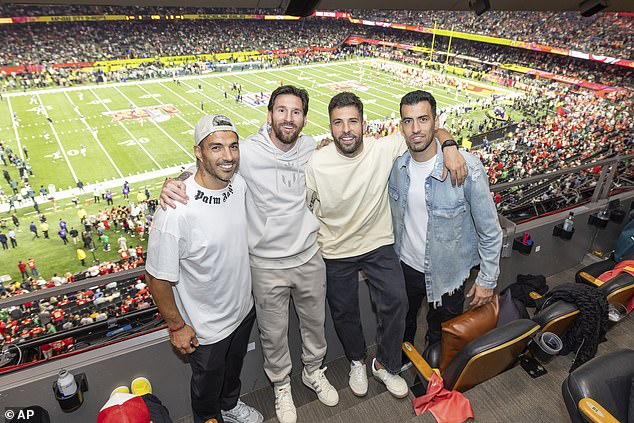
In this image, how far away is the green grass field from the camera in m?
19.3

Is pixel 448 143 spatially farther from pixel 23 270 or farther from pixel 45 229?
pixel 45 229

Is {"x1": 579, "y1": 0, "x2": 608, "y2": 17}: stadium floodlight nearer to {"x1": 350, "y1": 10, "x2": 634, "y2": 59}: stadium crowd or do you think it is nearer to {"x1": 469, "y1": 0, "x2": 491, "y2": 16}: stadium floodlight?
{"x1": 469, "y1": 0, "x2": 491, "y2": 16}: stadium floodlight

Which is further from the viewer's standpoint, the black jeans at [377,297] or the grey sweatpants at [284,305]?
the black jeans at [377,297]

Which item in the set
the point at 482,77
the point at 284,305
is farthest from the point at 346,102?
the point at 482,77

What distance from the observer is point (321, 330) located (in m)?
2.93

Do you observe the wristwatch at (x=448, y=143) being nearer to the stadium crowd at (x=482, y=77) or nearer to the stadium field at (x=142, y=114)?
the stadium crowd at (x=482, y=77)

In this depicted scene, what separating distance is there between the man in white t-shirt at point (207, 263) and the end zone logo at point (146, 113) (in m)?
26.2

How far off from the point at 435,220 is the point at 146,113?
28115mm

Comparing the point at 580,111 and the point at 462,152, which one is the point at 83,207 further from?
the point at 580,111

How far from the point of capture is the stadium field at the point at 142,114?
20.9 meters

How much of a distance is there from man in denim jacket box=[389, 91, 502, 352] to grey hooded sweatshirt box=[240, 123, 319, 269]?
666 mm

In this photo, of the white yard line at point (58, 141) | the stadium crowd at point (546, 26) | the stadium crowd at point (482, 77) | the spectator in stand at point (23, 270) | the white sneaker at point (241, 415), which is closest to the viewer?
the white sneaker at point (241, 415)

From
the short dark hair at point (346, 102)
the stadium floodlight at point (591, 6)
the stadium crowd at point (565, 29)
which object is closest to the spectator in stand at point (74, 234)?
the short dark hair at point (346, 102)

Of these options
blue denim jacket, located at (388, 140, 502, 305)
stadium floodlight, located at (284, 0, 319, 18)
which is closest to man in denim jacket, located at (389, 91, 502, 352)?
blue denim jacket, located at (388, 140, 502, 305)
